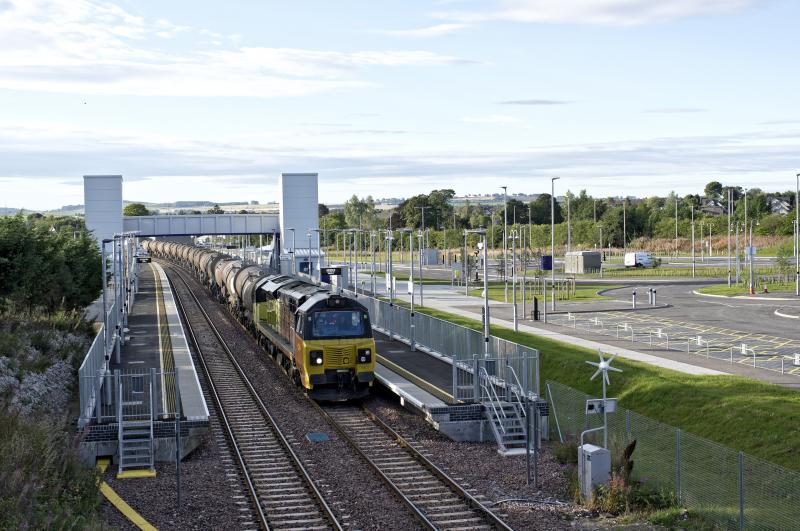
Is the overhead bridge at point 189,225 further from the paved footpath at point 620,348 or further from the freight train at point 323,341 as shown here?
the freight train at point 323,341

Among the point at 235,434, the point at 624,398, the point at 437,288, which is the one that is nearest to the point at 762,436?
the point at 624,398

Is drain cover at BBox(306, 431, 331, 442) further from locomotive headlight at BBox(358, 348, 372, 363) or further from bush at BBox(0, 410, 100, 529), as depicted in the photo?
bush at BBox(0, 410, 100, 529)

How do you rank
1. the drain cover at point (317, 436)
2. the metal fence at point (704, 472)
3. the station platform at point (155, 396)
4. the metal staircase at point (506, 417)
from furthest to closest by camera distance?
the drain cover at point (317, 436) → the metal staircase at point (506, 417) → the station platform at point (155, 396) → the metal fence at point (704, 472)

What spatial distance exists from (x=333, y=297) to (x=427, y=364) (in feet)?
18.7

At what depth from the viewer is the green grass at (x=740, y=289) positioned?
65981 millimetres

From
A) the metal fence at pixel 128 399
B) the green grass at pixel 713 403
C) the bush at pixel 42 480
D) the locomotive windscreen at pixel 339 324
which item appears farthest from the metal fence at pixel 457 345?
the bush at pixel 42 480

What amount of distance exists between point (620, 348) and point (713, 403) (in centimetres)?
1195

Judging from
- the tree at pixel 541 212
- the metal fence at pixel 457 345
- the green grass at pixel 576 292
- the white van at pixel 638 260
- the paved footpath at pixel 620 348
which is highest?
the tree at pixel 541 212

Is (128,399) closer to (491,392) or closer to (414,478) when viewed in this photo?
(414,478)

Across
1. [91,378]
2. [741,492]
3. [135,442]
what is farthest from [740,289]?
[135,442]

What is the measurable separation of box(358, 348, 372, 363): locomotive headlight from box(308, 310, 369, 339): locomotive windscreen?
1.99 feet

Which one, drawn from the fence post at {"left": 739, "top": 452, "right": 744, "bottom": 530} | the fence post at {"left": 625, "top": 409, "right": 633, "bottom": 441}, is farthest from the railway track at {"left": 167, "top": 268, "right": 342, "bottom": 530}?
the fence post at {"left": 625, "top": 409, "right": 633, "bottom": 441}

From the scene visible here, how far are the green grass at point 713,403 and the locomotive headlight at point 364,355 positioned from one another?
27.4 ft

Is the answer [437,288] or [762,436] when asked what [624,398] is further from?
[437,288]
